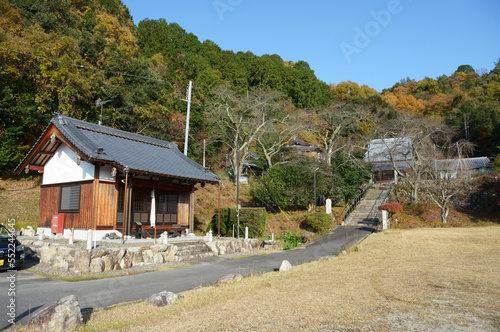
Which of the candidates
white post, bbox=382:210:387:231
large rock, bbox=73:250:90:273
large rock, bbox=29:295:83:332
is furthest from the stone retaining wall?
white post, bbox=382:210:387:231

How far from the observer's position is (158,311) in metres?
5.42

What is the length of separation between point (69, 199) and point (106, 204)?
2.61 m

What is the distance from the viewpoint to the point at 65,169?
16.1 meters

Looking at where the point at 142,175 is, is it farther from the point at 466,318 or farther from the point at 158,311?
the point at 466,318

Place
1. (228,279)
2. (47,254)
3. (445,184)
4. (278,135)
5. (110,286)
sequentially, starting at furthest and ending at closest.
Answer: (278,135)
(445,184)
(47,254)
(110,286)
(228,279)

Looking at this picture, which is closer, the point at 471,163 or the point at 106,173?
the point at 106,173

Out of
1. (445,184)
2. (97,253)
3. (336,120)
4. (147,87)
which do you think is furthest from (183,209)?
(336,120)

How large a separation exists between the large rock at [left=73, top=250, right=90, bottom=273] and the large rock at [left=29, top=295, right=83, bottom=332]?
533 centimetres

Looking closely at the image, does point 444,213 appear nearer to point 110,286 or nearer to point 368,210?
point 368,210

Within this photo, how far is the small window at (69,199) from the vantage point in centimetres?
1523

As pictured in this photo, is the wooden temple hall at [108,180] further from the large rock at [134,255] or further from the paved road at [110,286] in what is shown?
the paved road at [110,286]

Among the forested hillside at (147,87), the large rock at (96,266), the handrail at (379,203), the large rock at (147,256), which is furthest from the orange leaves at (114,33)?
the handrail at (379,203)

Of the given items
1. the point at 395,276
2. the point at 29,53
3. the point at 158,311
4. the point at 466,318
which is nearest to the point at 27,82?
the point at 29,53

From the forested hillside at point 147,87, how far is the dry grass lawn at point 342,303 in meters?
21.7
